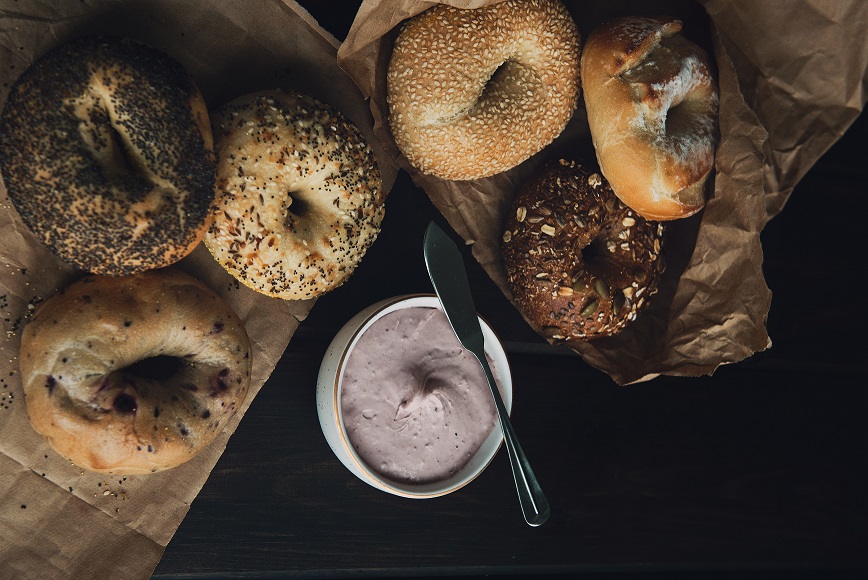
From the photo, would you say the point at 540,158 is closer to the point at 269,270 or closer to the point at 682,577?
the point at 269,270

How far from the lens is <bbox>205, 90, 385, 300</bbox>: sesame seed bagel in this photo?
4.42 ft

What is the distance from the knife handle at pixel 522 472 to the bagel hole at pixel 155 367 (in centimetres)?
62

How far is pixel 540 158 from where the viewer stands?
170 cm

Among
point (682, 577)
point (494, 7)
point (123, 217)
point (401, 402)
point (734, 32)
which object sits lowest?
point (682, 577)

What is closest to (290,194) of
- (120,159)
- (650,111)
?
(120,159)

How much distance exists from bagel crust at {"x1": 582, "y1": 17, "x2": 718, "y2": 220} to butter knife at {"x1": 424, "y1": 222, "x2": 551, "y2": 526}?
37cm

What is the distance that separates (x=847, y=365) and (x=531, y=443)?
880 millimetres

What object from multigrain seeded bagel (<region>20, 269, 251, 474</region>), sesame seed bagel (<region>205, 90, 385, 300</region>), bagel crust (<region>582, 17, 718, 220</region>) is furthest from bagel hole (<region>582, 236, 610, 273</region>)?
multigrain seeded bagel (<region>20, 269, 251, 474</region>)

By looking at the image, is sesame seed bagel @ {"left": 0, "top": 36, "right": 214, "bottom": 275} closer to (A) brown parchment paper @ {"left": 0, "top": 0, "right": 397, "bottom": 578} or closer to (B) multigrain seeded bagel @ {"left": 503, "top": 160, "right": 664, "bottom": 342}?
(A) brown parchment paper @ {"left": 0, "top": 0, "right": 397, "bottom": 578}

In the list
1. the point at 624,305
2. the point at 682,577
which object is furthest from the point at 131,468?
the point at 682,577

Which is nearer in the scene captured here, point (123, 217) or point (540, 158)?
point (123, 217)

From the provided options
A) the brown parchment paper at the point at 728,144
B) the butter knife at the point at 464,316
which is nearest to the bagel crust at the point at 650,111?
the brown parchment paper at the point at 728,144

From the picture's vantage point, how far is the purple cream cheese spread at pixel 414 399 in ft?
4.82

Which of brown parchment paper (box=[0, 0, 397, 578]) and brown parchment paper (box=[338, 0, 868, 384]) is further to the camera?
brown parchment paper (box=[338, 0, 868, 384])
